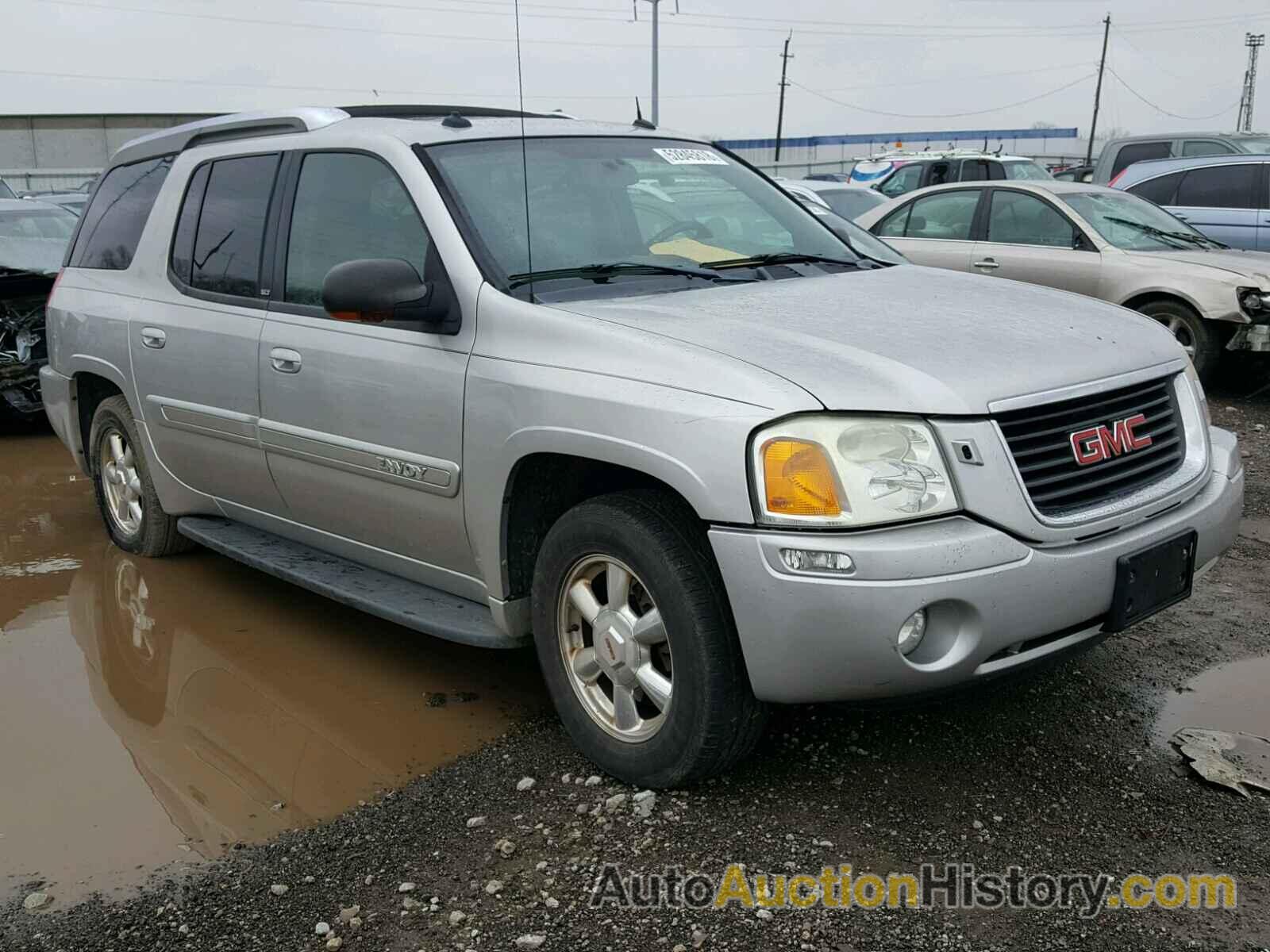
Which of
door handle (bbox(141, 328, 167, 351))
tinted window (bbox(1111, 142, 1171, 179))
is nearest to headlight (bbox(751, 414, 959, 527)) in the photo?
door handle (bbox(141, 328, 167, 351))

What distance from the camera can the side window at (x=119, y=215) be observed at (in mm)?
5215

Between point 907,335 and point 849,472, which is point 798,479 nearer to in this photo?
point 849,472

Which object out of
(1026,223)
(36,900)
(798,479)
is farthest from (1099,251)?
(36,900)

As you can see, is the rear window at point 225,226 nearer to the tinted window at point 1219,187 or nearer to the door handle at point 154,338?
the door handle at point 154,338

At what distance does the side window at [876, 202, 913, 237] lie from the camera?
10.2 m

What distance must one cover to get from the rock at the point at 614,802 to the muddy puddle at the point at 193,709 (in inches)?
23.4

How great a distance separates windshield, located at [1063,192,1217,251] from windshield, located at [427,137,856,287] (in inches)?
214

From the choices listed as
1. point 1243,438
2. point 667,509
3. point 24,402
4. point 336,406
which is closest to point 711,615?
point 667,509

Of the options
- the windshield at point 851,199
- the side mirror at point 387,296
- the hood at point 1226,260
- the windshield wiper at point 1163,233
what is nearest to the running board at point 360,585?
the side mirror at point 387,296

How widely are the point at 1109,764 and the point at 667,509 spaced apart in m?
1.42

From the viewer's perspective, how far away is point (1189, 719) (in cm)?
368

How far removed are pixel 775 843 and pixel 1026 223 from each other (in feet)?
24.8

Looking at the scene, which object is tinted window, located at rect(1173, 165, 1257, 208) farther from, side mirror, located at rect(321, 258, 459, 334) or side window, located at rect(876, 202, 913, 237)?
side mirror, located at rect(321, 258, 459, 334)

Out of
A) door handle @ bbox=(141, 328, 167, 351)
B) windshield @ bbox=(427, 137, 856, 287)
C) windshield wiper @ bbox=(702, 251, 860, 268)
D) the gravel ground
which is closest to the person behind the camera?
the gravel ground
